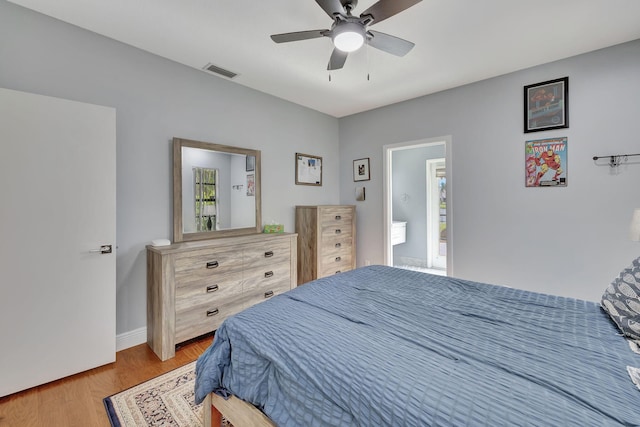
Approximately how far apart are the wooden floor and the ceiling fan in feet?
8.44

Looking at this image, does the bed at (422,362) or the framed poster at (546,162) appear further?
the framed poster at (546,162)

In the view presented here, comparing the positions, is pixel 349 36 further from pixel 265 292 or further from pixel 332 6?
pixel 265 292

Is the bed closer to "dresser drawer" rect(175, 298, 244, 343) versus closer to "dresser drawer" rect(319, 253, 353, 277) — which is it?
"dresser drawer" rect(175, 298, 244, 343)

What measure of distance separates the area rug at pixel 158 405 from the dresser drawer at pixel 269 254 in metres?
1.07

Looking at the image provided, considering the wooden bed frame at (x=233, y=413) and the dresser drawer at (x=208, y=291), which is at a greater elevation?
the dresser drawer at (x=208, y=291)

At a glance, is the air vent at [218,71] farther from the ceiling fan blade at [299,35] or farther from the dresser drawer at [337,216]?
the dresser drawer at [337,216]

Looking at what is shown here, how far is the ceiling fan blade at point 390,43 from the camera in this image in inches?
70.5

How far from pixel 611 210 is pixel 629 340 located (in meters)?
1.98

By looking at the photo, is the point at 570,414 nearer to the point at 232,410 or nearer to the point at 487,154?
the point at 232,410

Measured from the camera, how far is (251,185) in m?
3.26

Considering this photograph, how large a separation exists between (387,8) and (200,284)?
7.99 feet

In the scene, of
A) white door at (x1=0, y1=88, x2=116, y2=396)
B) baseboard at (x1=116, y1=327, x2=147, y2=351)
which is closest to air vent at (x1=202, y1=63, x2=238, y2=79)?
white door at (x1=0, y1=88, x2=116, y2=396)

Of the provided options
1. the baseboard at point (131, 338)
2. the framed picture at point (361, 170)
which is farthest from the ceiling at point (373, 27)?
the baseboard at point (131, 338)

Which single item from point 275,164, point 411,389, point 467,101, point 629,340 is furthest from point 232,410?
point 467,101
